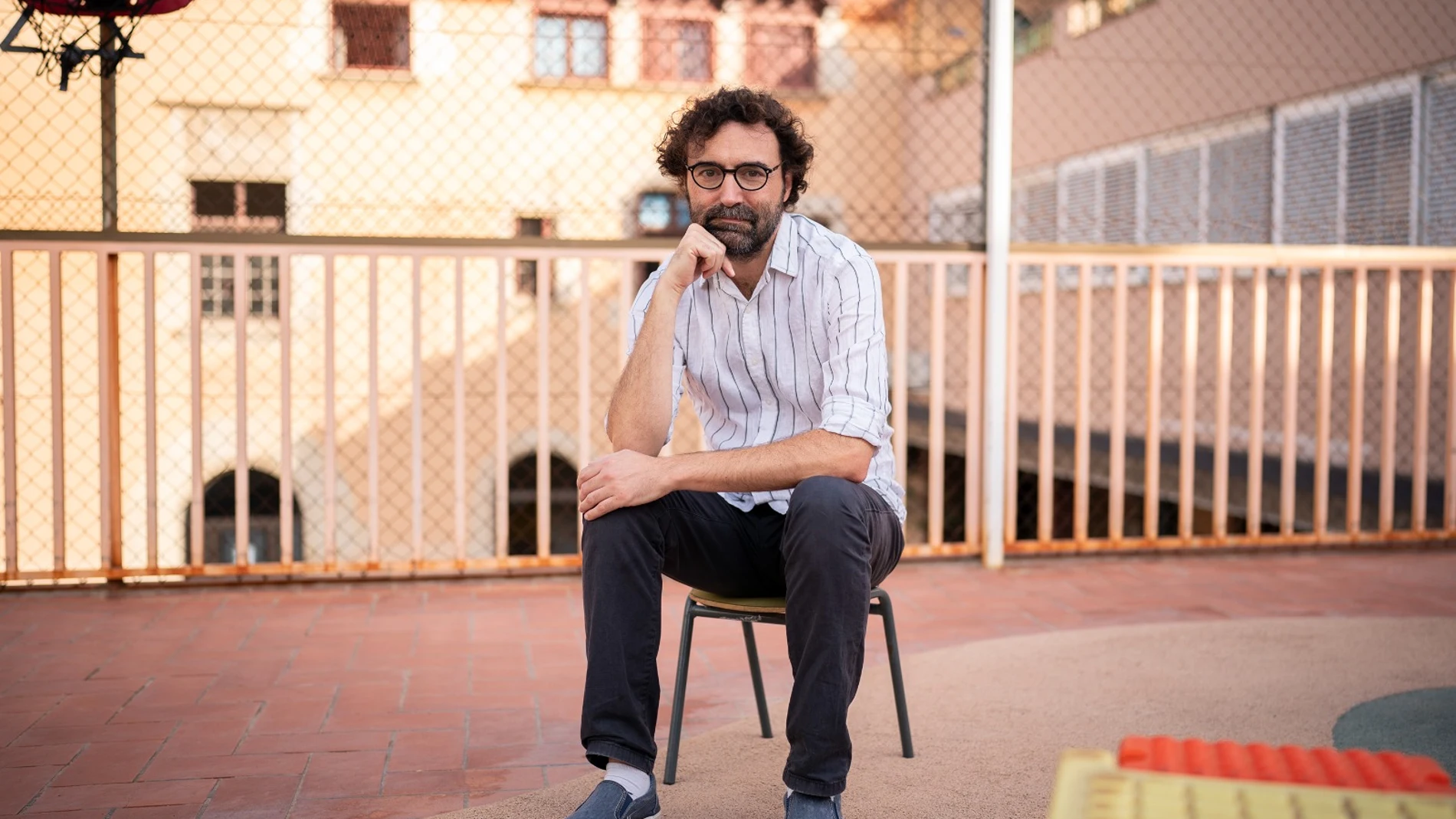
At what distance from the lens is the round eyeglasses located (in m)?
2.14

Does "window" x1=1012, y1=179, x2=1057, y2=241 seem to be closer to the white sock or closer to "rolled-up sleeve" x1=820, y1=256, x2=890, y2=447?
"rolled-up sleeve" x1=820, y1=256, x2=890, y2=447

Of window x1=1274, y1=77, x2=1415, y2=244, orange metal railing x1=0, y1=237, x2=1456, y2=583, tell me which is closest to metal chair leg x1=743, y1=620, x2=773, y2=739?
orange metal railing x1=0, y1=237, x2=1456, y2=583

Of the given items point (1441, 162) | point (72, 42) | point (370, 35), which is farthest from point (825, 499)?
point (370, 35)

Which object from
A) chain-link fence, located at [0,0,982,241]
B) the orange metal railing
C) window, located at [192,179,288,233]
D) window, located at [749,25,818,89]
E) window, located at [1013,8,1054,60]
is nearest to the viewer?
A: the orange metal railing

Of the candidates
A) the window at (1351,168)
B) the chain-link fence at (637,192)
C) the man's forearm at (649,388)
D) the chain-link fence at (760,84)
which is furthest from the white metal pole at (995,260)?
the chain-link fence at (760,84)

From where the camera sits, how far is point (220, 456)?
34.9 ft

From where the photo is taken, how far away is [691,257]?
6.96ft

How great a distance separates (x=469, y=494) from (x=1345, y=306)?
7320mm

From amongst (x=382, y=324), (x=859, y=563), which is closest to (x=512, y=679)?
(x=859, y=563)

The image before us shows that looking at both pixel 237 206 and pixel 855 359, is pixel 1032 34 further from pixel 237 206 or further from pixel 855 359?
pixel 855 359

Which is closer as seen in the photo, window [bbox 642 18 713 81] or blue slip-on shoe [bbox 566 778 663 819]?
blue slip-on shoe [bbox 566 778 663 819]

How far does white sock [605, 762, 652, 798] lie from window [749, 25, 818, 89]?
1014cm

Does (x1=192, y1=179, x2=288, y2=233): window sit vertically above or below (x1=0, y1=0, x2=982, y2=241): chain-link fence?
below

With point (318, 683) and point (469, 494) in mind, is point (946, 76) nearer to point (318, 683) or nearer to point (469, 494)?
point (469, 494)
